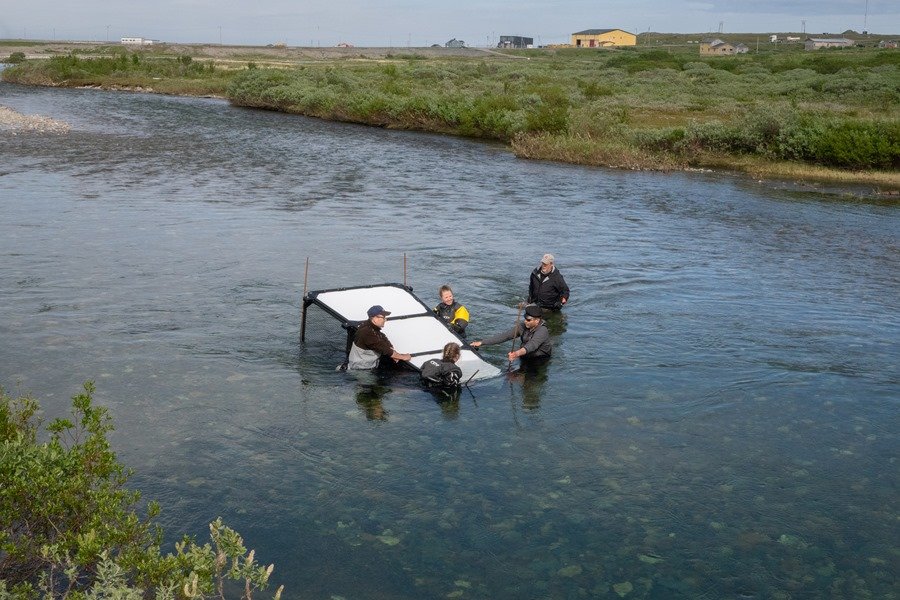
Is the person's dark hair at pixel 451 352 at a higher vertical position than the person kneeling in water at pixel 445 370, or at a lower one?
higher

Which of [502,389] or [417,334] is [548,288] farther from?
[417,334]

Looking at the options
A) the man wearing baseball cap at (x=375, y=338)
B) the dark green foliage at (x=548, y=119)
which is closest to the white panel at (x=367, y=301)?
the man wearing baseball cap at (x=375, y=338)

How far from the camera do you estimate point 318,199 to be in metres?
34.7

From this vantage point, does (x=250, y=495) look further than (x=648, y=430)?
No

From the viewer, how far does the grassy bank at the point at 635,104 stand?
42.0 m

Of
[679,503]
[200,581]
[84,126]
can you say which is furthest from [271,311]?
[84,126]

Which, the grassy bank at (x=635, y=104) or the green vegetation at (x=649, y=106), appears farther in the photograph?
the green vegetation at (x=649, y=106)

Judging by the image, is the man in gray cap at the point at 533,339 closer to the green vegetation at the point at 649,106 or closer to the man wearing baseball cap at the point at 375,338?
the man wearing baseball cap at the point at 375,338

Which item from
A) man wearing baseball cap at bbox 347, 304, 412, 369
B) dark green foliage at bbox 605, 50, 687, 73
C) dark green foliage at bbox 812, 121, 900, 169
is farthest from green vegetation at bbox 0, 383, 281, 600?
dark green foliage at bbox 605, 50, 687, 73

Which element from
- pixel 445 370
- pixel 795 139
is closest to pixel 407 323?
pixel 445 370

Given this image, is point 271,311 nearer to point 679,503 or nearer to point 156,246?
point 156,246

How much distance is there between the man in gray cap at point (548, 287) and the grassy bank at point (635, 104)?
24.3 m

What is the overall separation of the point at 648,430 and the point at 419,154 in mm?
34401

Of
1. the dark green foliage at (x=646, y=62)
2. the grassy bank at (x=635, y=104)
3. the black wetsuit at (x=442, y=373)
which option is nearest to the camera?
the black wetsuit at (x=442, y=373)
